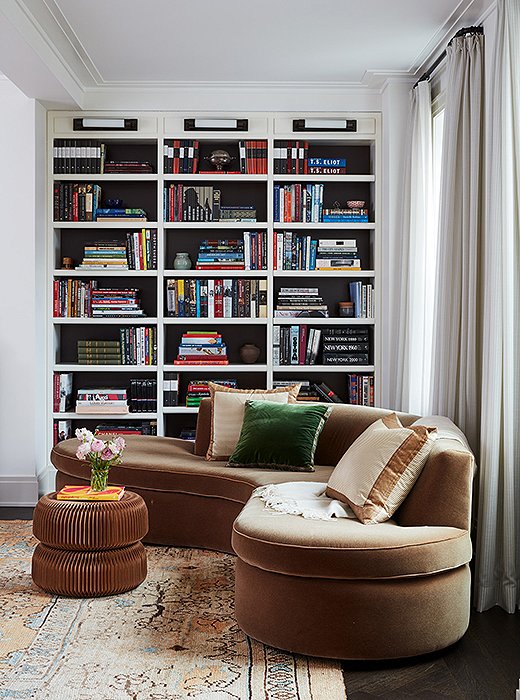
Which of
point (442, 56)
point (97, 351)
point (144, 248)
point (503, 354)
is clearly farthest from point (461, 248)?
point (97, 351)

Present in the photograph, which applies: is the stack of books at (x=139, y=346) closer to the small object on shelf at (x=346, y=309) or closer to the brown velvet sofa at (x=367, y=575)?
the small object on shelf at (x=346, y=309)

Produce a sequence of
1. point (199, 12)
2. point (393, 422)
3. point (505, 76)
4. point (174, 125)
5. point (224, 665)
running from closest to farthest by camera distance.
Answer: point (224, 665), point (505, 76), point (393, 422), point (199, 12), point (174, 125)

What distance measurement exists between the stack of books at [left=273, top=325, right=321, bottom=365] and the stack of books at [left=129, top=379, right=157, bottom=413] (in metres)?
0.94

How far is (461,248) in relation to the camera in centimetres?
431

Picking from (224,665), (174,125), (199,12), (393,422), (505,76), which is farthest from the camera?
(174,125)

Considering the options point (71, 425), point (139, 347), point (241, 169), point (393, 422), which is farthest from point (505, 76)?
point (71, 425)

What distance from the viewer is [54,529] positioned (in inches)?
143

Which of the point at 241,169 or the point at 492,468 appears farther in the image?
the point at 241,169

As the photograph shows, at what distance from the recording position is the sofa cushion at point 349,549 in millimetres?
2957

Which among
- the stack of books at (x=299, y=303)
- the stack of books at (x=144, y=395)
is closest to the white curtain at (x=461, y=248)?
the stack of books at (x=299, y=303)

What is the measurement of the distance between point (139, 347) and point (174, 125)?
1.62 m

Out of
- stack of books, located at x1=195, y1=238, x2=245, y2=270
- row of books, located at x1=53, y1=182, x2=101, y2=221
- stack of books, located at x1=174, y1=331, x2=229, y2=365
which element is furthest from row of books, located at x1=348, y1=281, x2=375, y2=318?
row of books, located at x1=53, y1=182, x2=101, y2=221

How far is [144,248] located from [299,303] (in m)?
1.20

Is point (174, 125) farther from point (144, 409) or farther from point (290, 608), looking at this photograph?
point (290, 608)
